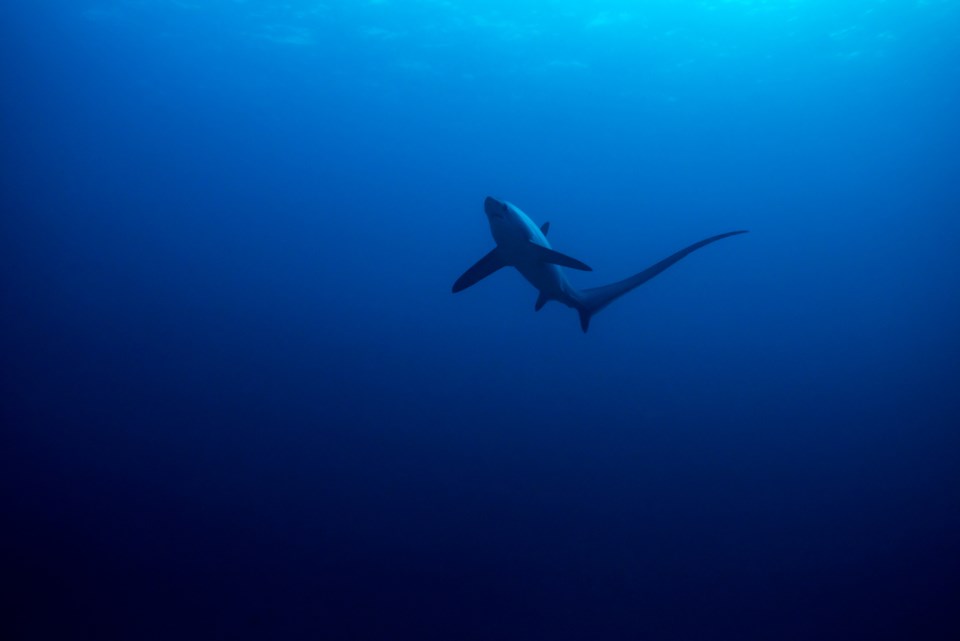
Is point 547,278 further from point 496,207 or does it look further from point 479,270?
point 496,207

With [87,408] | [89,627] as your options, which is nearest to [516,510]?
[89,627]

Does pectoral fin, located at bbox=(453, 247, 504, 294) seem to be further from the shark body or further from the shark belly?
the shark belly

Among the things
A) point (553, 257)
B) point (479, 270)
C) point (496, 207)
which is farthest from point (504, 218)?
point (479, 270)

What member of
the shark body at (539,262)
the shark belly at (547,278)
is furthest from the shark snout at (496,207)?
the shark belly at (547,278)

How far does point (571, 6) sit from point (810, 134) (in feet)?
40.8

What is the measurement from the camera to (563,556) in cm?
1280

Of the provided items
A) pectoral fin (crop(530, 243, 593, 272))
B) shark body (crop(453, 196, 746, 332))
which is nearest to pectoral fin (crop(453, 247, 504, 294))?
shark body (crop(453, 196, 746, 332))

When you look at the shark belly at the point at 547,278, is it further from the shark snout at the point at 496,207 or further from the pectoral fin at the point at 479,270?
the shark snout at the point at 496,207

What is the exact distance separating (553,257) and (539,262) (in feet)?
0.92

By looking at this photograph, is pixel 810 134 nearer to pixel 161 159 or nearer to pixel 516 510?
pixel 516 510

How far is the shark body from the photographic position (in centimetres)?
556

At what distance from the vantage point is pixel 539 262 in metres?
6.03

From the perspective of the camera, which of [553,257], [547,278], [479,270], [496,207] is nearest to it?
[496,207]

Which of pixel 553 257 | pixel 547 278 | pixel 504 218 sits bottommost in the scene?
pixel 547 278
